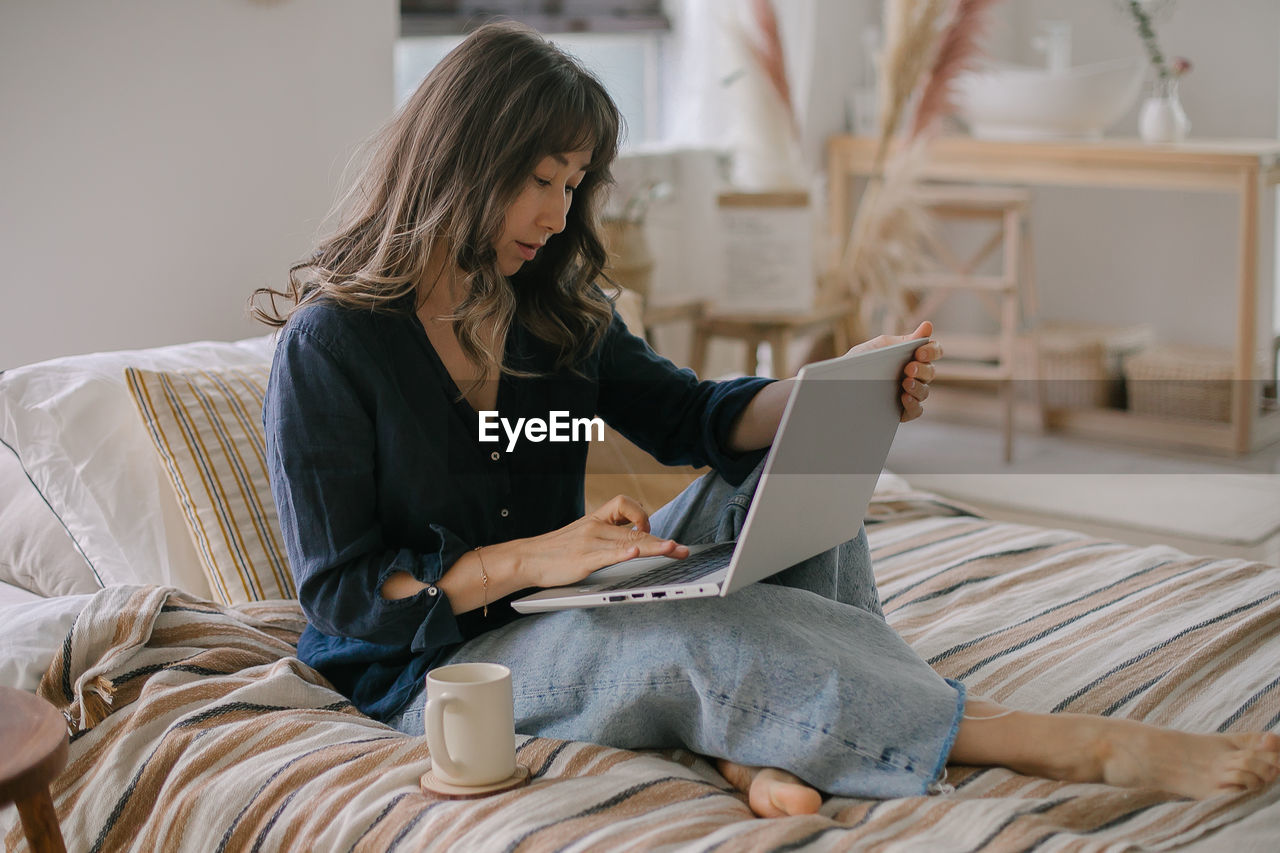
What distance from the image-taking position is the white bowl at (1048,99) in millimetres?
3549

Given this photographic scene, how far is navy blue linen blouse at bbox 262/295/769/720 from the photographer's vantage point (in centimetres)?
119

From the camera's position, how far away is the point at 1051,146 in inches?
141

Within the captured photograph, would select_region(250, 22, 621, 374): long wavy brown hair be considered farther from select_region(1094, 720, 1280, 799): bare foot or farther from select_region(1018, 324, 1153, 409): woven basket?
select_region(1018, 324, 1153, 409): woven basket

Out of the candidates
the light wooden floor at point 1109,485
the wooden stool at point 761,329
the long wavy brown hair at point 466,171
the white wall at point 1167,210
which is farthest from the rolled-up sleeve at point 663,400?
the white wall at point 1167,210

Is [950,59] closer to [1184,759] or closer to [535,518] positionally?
[535,518]

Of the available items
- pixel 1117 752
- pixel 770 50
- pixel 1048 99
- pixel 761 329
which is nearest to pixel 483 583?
pixel 1117 752

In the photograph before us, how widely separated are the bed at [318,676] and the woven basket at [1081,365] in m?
2.05

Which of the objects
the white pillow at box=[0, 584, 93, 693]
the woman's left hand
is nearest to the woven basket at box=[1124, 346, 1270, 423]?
the woman's left hand

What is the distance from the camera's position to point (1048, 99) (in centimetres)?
362

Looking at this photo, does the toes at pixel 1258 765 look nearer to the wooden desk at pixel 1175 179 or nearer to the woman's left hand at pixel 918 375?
the woman's left hand at pixel 918 375

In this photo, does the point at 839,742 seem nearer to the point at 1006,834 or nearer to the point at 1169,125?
the point at 1006,834

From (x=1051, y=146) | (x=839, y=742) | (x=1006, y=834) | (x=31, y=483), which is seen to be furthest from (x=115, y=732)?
(x=1051, y=146)

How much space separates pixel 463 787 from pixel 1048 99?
3128 mm

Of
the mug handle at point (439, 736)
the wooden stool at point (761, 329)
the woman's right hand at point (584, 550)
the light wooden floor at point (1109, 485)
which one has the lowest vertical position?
the light wooden floor at point (1109, 485)
